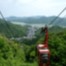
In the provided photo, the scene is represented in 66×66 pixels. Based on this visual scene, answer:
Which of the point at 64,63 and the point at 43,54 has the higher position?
the point at 43,54

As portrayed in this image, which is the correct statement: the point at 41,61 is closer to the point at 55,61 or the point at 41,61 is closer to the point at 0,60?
the point at 55,61

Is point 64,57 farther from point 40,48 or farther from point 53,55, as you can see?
point 40,48

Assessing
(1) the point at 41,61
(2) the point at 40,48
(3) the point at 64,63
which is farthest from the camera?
(3) the point at 64,63

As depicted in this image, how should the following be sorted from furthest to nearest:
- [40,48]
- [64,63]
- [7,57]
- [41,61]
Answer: [7,57]
[64,63]
[40,48]
[41,61]

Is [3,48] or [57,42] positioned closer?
[57,42]

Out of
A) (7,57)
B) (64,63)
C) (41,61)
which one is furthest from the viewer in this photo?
(7,57)

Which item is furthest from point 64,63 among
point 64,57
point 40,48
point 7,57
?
point 40,48

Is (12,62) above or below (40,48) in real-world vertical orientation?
below

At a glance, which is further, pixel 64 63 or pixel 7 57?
pixel 7 57

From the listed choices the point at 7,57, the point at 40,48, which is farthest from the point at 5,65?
the point at 40,48
